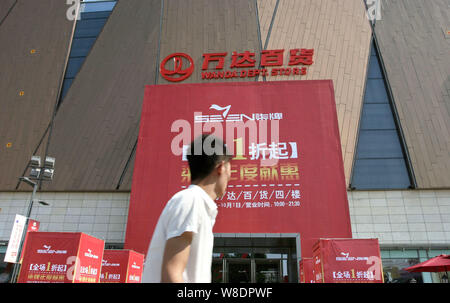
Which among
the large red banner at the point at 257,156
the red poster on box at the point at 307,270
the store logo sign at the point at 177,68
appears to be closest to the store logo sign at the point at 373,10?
the large red banner at the point at 257,156

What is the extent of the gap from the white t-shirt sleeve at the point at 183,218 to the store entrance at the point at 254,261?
421 inches

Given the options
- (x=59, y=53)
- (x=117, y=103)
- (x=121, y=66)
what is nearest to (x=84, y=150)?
(x=117, y=103)

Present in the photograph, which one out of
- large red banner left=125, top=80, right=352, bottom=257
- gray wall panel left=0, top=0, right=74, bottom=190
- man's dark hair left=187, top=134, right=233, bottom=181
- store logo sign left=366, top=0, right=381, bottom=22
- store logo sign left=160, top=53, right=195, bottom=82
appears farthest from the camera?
store logo sign left=366, top=0, right=381, bottom=22

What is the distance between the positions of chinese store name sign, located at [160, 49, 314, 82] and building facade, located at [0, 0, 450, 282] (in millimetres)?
292

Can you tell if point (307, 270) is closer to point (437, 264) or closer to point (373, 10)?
point (437, 264)

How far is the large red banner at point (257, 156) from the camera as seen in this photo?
35.6ft

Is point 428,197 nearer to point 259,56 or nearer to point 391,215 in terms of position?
point 391,215

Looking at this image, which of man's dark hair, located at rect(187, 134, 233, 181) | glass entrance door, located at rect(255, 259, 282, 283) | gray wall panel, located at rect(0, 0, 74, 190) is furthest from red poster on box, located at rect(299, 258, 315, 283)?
gray wall panel, located at rect(0, 0, 74, 190)

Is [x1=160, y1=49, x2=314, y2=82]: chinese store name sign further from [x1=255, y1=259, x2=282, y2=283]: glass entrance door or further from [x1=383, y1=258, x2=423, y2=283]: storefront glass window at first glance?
[x1=383, y1=258, x2=423, y2=283]: storefront glass window

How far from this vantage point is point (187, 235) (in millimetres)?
1301

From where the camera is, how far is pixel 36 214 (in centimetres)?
1329

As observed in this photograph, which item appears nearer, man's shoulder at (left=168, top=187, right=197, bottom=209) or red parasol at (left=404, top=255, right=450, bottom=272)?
man's shoulder at (left=168, top=187, right=197, bottom=209)

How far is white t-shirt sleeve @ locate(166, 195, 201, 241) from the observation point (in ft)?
4.25

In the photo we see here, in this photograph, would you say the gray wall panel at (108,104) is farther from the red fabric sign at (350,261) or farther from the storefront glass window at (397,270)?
the storefront glass window at (397,270)
